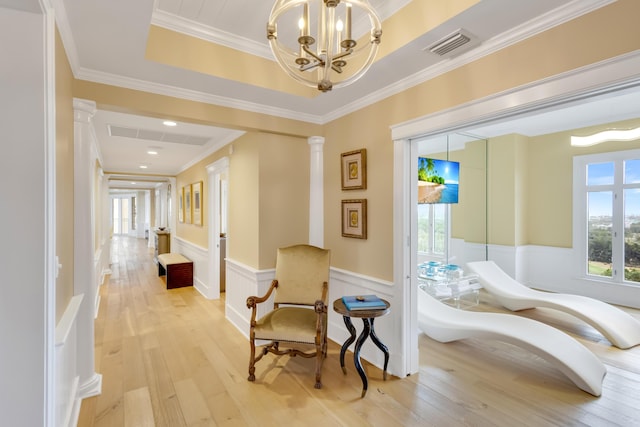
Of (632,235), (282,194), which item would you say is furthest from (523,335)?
(632,235)

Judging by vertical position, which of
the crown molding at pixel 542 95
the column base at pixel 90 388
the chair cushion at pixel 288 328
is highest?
the crown molding at pixel 542 95

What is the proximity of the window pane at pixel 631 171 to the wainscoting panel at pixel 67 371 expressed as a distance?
6.77 meters

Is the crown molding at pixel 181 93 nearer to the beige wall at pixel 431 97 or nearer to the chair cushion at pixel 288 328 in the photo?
the beige wall at pixel 431 97

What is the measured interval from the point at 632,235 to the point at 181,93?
20.7ft

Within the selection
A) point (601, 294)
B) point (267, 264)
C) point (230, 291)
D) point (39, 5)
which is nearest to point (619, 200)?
point (601, 294)

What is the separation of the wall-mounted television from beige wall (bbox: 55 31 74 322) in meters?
4.00

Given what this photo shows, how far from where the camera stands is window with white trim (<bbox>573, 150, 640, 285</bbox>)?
4402 mm

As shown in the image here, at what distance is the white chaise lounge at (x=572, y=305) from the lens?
10.4ft

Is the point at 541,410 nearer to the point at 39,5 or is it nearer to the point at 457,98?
the point at 457,98

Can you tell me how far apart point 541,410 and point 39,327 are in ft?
10.2

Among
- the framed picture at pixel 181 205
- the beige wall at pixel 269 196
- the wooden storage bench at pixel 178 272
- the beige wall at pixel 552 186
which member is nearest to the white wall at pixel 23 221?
the beige wall at pixel 269 196

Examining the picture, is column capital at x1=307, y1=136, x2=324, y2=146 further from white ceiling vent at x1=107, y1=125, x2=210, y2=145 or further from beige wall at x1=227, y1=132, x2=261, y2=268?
white ceiling vent at x1=107, y1=125, x2=210, y2=145

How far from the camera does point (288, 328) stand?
2.48 m

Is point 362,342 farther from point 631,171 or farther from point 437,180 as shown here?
→ point 631,171
